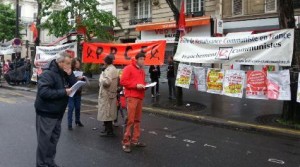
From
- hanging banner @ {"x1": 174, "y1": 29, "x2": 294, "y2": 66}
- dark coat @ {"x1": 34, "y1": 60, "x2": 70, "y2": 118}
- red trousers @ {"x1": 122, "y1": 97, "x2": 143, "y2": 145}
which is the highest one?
hanging banner @ {"x1": 174, "y1": 29, "x2": 294, "y2": 66}

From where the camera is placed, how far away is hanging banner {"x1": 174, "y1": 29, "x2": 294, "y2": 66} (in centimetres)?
898

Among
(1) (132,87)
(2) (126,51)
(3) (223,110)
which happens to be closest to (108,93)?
(1) (132,87)

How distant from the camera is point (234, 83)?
32.9ft

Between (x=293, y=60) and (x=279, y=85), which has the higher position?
(x=293, y=60)

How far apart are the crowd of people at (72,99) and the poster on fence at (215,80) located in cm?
263

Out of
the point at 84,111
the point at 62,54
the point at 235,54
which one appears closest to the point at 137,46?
the point at 84,111

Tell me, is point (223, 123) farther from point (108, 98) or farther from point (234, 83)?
point (108, 98)

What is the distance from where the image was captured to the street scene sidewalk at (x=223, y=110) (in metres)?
9.40

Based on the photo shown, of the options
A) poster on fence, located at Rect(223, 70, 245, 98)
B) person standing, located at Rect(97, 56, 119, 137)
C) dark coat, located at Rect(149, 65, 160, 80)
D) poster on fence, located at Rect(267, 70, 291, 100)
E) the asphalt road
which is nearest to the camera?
the asphalt road

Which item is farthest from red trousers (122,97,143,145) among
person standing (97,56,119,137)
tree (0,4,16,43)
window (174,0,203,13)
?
tree (0,4,16,43)

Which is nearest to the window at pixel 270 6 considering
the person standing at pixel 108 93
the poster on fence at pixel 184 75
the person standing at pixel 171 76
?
the person standing at pixel 171 76

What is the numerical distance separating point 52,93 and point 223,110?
23.7ft

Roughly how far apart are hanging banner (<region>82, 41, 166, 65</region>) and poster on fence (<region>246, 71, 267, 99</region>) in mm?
3090

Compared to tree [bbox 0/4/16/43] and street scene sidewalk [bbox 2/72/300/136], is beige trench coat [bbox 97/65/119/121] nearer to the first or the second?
street scene sidewalk [bbox 2/72/300/136]
